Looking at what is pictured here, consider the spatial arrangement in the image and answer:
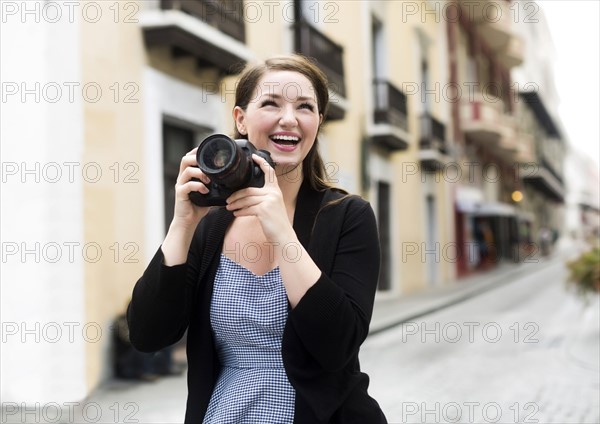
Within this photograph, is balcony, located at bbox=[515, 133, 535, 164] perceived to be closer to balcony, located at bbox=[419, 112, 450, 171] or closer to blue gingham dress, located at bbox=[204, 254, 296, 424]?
balcony, located at bbox=[419, 112, 450, 171]

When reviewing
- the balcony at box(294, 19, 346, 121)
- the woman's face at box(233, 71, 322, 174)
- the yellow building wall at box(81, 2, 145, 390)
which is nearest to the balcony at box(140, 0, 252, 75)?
the yellow building wall at box(81, 2, 145, 390)

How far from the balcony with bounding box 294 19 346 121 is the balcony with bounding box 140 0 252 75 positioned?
2.37 meters

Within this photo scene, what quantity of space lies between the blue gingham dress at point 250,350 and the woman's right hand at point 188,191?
0.15 meters

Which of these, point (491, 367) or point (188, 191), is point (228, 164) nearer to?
point (188, 191)

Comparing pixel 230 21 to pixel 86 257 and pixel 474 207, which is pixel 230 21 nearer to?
pixel 86 257

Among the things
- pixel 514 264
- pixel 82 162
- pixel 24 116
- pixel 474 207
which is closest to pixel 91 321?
pixel 82 162

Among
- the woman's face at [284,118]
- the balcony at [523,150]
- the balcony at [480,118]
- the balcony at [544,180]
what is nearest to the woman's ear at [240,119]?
the woman's face at [284,118]

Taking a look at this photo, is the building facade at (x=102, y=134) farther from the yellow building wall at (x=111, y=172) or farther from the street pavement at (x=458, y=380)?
the street pavement at (x=458, y=380)

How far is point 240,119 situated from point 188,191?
321 mm

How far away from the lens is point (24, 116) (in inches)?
224

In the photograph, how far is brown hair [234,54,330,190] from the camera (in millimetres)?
1722

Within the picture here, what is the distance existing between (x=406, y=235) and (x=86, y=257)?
11.8 meters

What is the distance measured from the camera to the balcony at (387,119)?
14664 mm

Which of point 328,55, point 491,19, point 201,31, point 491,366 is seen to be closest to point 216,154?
point 201,31
